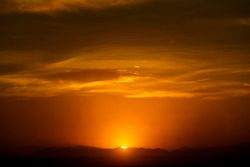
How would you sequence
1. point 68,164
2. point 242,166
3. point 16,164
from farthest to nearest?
point 68,164
point 16,164
point 242,166

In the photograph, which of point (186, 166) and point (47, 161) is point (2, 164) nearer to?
point (47, 161)

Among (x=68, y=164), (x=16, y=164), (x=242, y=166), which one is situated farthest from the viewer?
(x=68, y=164)

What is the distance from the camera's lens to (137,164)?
55031 mm

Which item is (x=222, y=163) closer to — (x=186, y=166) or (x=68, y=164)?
(x=186, y=166)

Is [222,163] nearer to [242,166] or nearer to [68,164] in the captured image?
[242,166]

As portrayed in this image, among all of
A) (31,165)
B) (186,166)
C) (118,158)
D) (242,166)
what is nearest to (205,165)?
(186,166)

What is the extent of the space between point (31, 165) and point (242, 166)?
20.4 meters

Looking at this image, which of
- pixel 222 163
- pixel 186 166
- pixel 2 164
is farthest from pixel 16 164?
pixel 222 163

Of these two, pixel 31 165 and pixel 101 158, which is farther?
pixel 101 158

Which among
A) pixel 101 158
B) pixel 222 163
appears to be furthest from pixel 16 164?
pixel 222 163

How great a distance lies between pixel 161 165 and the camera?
54344mm

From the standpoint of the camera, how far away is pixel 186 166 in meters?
53.3

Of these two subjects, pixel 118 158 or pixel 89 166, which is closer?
pixel 89 166

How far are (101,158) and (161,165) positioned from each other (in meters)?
7.89
